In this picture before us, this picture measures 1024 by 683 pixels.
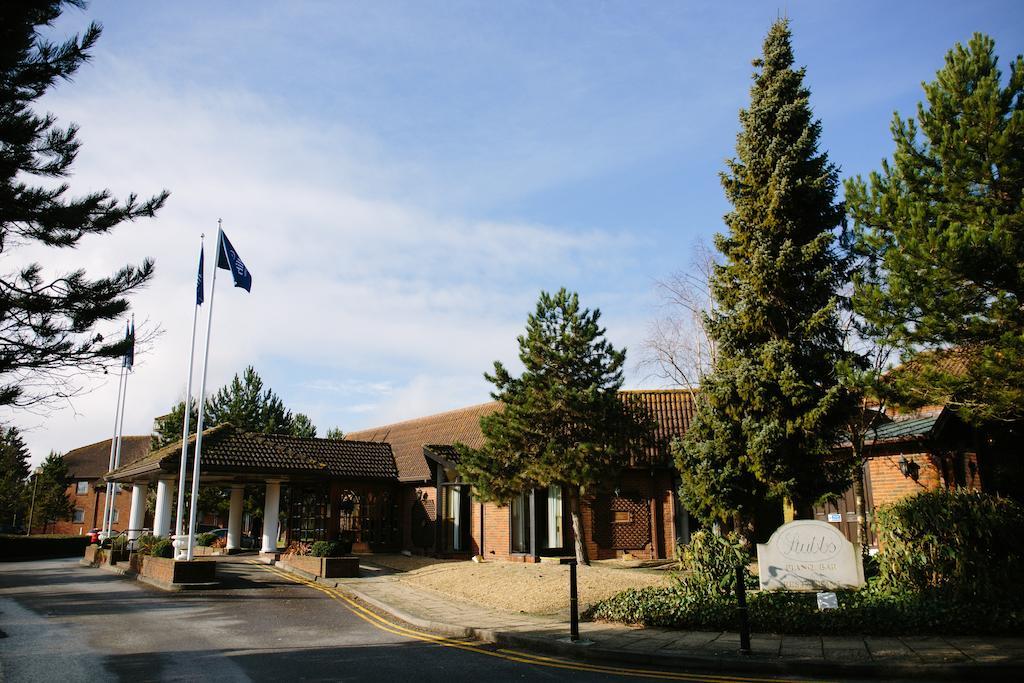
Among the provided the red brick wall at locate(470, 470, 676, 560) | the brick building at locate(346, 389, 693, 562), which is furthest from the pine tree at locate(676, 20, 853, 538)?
the red brick wall at locate(470, 470, 676, 560)

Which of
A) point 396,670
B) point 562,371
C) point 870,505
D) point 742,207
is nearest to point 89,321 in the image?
point 396,670

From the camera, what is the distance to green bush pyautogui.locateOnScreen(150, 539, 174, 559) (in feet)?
69.1

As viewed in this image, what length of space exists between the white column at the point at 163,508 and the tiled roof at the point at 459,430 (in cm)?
876

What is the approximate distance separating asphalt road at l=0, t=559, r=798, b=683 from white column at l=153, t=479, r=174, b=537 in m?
7.04

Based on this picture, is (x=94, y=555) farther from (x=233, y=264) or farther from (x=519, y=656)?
(x=519, y=656)

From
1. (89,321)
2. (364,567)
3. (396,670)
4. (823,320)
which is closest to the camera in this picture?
(396,670)

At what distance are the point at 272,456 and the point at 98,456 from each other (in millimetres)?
45084

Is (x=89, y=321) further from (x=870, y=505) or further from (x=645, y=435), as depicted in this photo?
(x=870, y=505)

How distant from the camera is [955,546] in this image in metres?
10.8

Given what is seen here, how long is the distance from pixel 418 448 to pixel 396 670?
2319 cm

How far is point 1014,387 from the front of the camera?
11.1 m

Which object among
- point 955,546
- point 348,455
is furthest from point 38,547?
point 955,546

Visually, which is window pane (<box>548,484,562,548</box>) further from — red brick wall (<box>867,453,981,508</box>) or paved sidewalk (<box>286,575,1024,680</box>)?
paved sidewalk (<box>286,575,1024,680</box>)

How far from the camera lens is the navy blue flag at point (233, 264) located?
2009 centimetres
